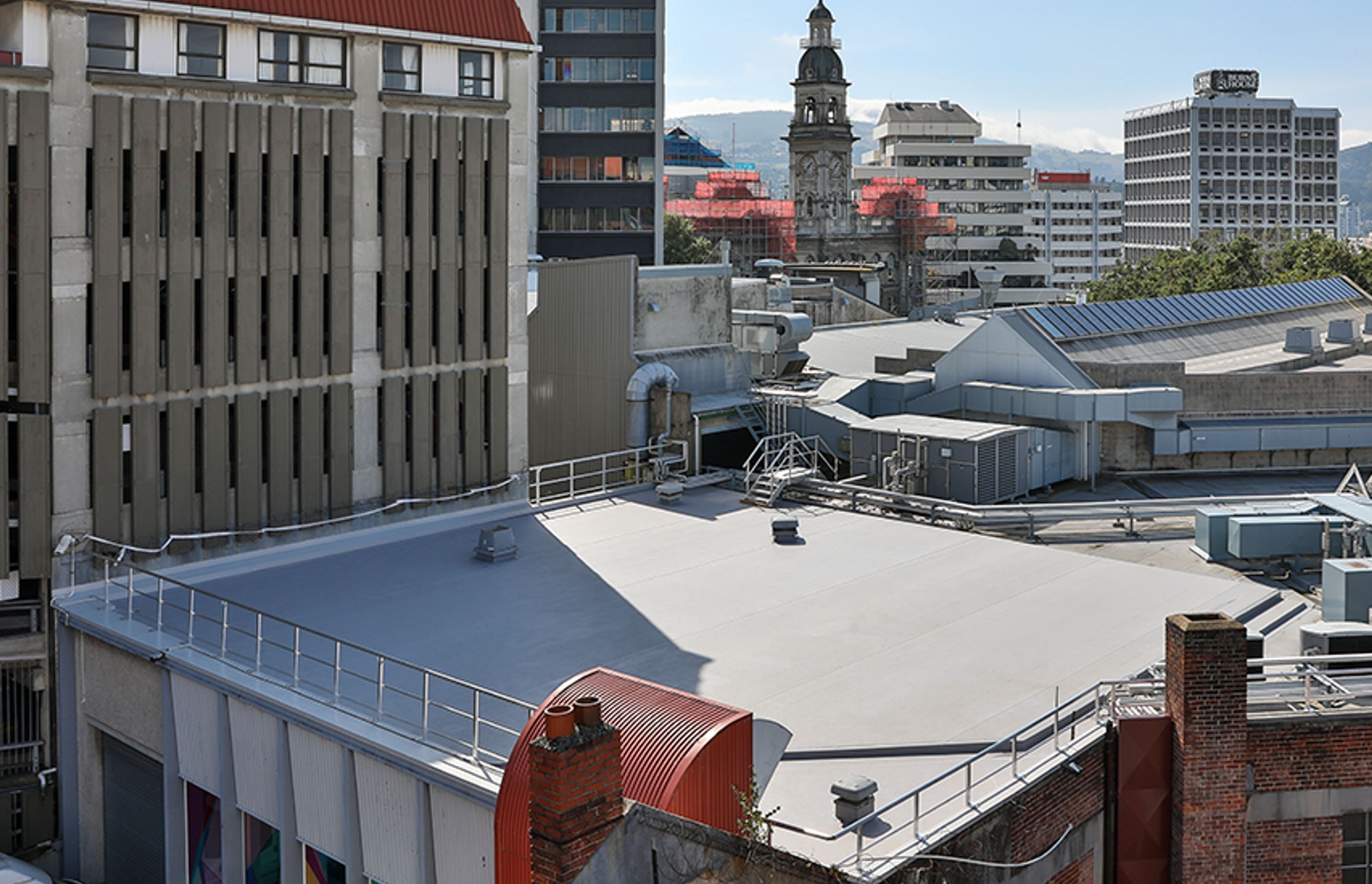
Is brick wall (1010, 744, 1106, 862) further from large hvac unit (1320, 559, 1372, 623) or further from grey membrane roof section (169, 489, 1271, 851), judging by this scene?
large hvac unit (1320, 559, 1372, 623)

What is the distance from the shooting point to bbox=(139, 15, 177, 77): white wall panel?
26.5 m

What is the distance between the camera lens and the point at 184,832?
2370cm

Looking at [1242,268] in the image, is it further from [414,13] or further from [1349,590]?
[414,13]

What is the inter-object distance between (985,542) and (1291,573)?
6.24m

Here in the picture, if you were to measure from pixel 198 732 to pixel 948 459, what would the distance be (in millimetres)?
18654

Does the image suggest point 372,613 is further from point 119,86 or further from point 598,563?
point 119,86

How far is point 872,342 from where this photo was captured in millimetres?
54469

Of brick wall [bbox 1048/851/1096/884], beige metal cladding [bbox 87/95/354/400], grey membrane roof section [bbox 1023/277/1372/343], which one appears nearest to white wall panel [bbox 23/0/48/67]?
beige metal cladding [bbox 87/95/354/400]

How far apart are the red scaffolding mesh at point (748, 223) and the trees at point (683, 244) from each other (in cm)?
288

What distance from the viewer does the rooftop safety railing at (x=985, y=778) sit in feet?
54.0

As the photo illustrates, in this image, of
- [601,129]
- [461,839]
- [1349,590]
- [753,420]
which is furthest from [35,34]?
[601,129]

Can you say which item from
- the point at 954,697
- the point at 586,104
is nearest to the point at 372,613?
the point at 954,697

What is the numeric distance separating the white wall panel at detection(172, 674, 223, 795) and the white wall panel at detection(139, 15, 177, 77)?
37.9 ft

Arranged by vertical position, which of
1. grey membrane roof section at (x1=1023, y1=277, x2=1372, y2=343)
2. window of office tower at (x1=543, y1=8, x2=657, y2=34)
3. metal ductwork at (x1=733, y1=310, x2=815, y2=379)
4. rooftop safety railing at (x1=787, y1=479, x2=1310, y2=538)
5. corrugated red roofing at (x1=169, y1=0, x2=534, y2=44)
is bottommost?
rooftop safety railing at (x1=787, y1=479, x2=1310, y2=538)
